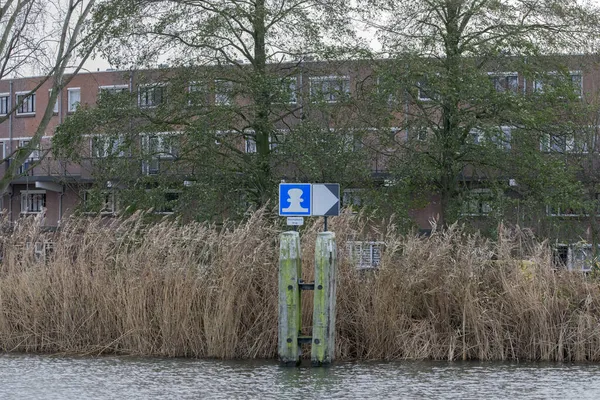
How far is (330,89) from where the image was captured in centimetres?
3022

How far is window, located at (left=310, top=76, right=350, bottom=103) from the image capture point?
29.9 metres

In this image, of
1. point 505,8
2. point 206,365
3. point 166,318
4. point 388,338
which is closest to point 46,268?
point 166,318

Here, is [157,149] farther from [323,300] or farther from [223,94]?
[323,300]

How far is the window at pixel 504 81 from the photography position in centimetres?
3054

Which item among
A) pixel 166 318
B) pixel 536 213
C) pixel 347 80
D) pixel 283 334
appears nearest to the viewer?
pixel 283 334

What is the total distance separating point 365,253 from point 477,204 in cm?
1505

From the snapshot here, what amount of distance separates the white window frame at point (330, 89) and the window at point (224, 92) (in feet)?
7.38

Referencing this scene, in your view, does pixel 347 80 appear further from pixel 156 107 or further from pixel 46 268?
pixel 46 268

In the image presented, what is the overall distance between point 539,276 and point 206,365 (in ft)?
15.7

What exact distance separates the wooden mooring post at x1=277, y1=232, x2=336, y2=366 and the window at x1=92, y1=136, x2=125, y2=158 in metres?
16.5

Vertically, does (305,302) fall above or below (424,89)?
below

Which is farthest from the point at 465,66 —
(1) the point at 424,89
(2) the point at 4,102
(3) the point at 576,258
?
(2) the point at 4,102

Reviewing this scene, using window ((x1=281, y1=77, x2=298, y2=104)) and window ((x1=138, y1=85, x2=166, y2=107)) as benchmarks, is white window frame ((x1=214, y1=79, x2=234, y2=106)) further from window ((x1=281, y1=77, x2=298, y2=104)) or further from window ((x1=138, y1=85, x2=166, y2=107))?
window ((x1=138, y1=85, x2=166, y2=107))

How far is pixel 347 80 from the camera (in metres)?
31.2
